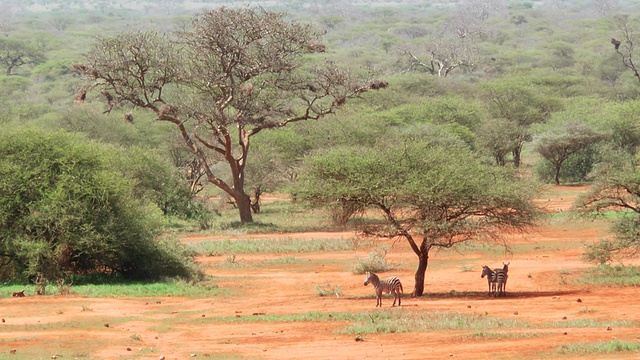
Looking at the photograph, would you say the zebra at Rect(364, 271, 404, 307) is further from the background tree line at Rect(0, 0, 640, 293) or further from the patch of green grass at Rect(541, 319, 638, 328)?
the patch of green grass at Rect(541, 319, 638, 328)

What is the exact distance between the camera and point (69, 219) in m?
25.2

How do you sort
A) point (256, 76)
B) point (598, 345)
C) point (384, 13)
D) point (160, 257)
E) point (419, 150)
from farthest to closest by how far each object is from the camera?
1. point (384, 13)
2. point (256, 76)
3. point (160, 257)
4. point (419, 150)
5. point (598, 345)

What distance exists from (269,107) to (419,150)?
64.2 ft

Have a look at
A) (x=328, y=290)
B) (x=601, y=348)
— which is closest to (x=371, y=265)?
(x=328, y=290)

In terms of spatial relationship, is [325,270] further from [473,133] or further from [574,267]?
[473,133]

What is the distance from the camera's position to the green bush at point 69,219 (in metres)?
25.2

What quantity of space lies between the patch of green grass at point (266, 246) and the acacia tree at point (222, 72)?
6179 millimetres

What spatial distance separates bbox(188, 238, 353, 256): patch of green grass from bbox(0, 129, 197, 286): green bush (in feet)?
24.5

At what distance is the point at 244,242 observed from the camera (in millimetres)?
37469

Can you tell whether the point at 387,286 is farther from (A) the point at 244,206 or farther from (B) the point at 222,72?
(B) the point at 222,72

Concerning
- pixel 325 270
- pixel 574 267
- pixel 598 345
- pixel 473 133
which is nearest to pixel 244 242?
pixel 325 270

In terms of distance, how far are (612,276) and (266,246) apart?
44.4ft

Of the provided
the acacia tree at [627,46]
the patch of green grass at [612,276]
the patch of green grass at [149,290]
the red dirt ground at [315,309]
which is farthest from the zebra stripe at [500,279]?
the acacia tree at [627,46]

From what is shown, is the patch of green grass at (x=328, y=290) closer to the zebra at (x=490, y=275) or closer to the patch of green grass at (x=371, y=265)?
the patch of green grass at (x=371, y=265)
